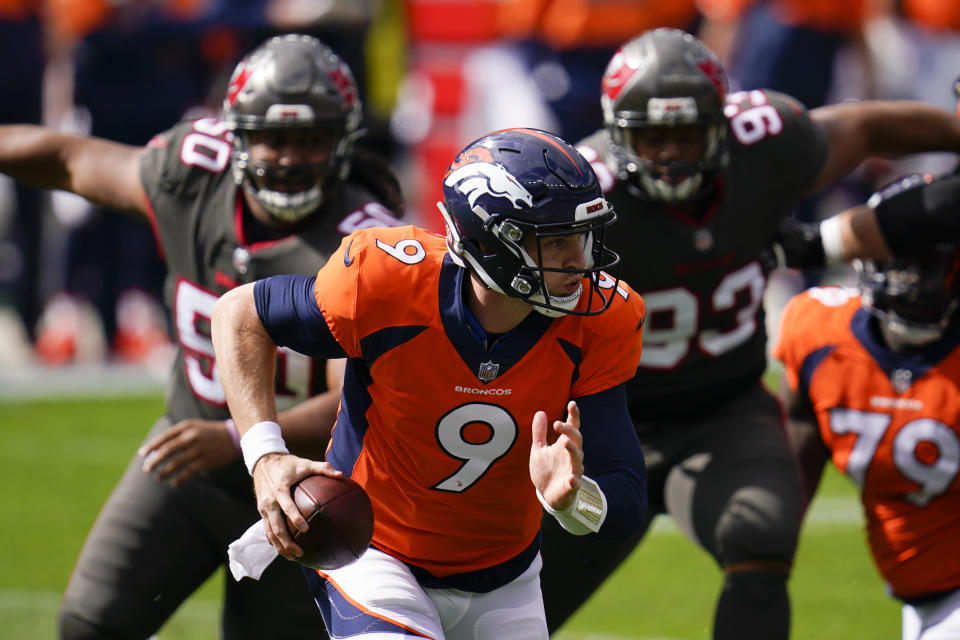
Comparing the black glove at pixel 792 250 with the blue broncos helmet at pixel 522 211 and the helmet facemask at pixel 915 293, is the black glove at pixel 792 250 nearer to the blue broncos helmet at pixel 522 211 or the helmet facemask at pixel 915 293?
the helmet facemask at pixel 915 293

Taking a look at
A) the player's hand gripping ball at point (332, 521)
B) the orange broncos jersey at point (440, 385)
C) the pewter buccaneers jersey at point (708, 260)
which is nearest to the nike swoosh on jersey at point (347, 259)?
the orange broncos jersey at point (440, 385)

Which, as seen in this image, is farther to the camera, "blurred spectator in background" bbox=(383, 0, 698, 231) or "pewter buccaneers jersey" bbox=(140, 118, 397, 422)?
"blurred spectator in background" bbox=(383, 0, 698, 231)

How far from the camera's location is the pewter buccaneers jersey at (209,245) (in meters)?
4.49

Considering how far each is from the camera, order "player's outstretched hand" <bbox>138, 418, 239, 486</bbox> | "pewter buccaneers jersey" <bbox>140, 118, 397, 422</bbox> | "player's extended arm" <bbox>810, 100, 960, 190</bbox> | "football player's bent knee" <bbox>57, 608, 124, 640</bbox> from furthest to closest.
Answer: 1. "player's extended arm" <bbox>810, 100, 960, 190</bbox>
2. "pewter buccaneers jersey" <bbox>140, 118, 397, 422</bbox>
3. "football player's bent knee" <bbox>57, 608, 124, 640</bbox>
4. "player's outstretched hand" <bbox>138, 418, 239, 486</bbox>

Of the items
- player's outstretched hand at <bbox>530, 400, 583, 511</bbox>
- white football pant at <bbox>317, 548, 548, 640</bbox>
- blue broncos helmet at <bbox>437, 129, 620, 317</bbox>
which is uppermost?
blue broncos helmet at <bbox>437, 129, 620, 317</bbox>

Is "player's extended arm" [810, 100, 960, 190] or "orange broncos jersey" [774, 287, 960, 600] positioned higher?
"player's extended arm" [810, 100, 960, 190]

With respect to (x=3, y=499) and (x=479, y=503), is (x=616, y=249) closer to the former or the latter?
(x=479, y=503)

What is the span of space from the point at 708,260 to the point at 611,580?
220 cm

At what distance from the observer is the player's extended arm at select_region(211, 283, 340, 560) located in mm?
3395

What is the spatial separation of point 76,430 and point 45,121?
3.24m

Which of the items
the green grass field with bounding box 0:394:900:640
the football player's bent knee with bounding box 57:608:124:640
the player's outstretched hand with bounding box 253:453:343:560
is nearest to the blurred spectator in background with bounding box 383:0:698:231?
the green grass field with bounding box 0:394:900:640

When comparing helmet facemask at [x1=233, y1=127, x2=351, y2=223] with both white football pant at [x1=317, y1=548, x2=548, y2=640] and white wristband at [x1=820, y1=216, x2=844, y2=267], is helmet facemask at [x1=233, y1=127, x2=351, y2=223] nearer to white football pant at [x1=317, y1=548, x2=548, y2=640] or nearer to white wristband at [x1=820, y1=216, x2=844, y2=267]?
white football pant at [x1=317, y1=548, x2=548, y2=640]

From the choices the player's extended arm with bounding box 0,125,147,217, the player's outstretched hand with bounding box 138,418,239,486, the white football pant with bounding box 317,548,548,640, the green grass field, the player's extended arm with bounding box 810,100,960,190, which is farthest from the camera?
the green grass field

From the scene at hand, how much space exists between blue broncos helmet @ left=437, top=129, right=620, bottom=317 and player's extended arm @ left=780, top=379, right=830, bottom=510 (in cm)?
147
